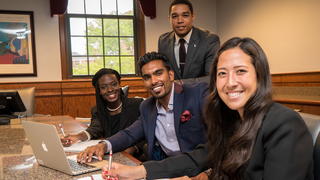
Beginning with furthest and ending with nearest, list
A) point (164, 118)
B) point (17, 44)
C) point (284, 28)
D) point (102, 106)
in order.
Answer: point (17, 44) → point (284, 28) → point (102, 106) → point (164, 118)

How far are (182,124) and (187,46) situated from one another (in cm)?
88

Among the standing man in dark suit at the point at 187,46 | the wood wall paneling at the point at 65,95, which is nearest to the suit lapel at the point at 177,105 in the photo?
the standing man in dark suit at the point at 187,46

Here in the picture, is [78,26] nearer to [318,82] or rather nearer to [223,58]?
[318,82]

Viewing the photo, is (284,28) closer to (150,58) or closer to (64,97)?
(150,58)

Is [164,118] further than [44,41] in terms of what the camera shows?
No

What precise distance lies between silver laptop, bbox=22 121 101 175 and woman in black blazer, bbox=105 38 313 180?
0.19 meters

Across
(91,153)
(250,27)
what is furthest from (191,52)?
(250,27)

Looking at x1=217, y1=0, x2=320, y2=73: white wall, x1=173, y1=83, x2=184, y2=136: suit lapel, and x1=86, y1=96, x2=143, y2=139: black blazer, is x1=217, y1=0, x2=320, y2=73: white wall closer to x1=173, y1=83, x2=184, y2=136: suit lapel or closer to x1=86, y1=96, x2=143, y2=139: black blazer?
x1=86, y1=96, x2=143, y2=139: black blazer

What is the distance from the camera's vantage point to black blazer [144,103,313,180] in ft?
2.71

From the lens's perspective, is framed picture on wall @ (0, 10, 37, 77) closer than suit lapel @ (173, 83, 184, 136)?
No

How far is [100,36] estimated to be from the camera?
5.07 m

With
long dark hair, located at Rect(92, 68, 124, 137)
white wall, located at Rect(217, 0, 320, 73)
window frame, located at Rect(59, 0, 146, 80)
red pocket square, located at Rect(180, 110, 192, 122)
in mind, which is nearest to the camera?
red pocket square, located at Rect(180, 110, 192, 122)

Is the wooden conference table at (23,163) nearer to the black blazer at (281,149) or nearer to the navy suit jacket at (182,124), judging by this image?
the navy suit jacket at (182,124)

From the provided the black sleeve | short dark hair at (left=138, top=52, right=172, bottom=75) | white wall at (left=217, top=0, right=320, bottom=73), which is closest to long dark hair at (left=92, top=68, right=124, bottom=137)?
short dark hair at (left=138, top=52, right=172, bottom=75)
